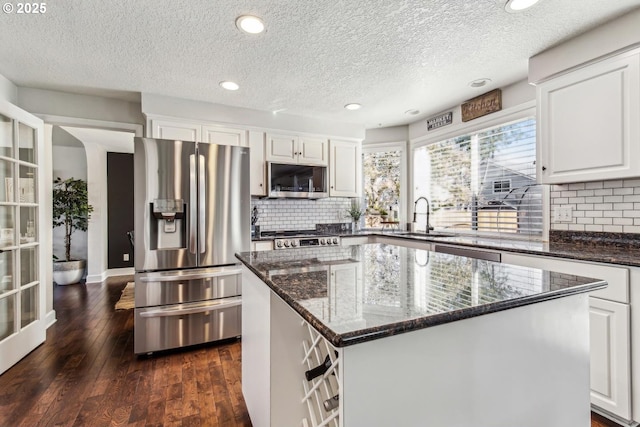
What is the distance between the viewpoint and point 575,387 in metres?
1.05

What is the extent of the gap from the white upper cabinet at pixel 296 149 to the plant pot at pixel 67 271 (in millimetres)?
3956

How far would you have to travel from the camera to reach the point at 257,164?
11.6 feet

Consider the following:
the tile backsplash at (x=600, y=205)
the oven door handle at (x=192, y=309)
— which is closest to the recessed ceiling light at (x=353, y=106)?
the tile backsplash at (x=600, y=205)

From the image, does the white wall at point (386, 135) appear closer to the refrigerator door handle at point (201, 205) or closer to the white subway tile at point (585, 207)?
the white subway tile at point (585, 207)

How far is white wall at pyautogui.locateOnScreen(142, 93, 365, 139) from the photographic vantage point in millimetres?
3105

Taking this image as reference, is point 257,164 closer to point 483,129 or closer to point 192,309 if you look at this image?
Result: point 192,309

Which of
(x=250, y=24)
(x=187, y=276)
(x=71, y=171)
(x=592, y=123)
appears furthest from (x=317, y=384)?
(x=71, y=171)

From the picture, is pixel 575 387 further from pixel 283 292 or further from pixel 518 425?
pixel 283 292

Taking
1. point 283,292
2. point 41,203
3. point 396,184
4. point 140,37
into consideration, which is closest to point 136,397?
point 283,292

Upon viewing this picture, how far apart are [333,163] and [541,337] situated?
3207 mm

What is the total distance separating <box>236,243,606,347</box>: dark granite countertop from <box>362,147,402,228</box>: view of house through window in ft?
9.29

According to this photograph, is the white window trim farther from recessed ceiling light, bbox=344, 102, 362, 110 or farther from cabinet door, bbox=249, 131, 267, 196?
cabinet door, bbox=249, 131, 267, 196

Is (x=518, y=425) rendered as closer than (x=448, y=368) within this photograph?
No

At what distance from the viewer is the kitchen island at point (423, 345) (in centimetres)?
72
